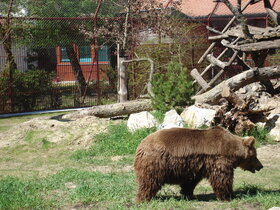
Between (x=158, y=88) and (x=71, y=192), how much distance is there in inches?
204

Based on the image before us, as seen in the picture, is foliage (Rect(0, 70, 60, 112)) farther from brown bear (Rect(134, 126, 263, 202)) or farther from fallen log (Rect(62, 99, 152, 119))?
brown bear (Rect(134, 126, 263, 202))

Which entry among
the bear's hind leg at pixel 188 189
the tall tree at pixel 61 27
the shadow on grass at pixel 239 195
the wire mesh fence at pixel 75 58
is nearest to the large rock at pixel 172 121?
the shadow on grass at pixel 239 195

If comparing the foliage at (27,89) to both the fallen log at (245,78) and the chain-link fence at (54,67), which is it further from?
the fallen log at (245,78)

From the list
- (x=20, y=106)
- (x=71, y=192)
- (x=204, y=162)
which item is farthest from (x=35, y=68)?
(x=204, y=162)

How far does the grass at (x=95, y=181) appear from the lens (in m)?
6.59

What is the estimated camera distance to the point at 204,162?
21.2 ft

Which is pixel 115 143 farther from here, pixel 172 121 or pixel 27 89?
pixel 27 89

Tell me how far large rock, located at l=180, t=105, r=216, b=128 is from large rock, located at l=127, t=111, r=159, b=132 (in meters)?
0.75

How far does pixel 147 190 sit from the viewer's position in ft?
20.9

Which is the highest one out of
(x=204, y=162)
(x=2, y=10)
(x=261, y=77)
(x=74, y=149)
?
(x=2, y=10)

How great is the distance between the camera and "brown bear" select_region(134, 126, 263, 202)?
632 centimetres

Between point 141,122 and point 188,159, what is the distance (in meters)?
5.00

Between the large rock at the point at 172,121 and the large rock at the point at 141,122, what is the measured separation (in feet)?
1.39

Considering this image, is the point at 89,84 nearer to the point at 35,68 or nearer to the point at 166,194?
the point at 35,68
